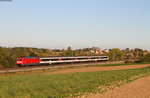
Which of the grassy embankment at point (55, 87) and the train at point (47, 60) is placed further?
the train at point (47, 60)

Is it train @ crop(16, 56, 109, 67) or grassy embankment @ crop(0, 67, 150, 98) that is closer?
grassy embankment @ crop(0, 67, 150, 98)

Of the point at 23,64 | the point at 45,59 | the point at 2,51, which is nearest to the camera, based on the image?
the point at 23,64

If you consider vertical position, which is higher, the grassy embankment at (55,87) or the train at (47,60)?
the train at (47,60)

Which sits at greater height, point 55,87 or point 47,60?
point 47,60

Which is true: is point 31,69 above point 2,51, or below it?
below

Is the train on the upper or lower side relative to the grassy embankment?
upper

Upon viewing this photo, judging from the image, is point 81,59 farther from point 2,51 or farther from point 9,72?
point 9,72

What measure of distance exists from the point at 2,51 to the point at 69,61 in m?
25.9

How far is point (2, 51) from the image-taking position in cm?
7794

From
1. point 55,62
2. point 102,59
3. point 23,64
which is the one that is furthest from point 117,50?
point 23,64

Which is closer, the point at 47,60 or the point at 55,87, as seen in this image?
the point at 55,87

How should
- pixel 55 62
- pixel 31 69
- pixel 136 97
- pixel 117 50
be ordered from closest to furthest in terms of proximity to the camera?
pixel 136 97, pixel 31 69, pixel 55 62, pixel 117 50

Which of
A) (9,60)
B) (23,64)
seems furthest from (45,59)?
(9,60)

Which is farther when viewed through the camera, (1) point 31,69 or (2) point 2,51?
(2) point 2,51
